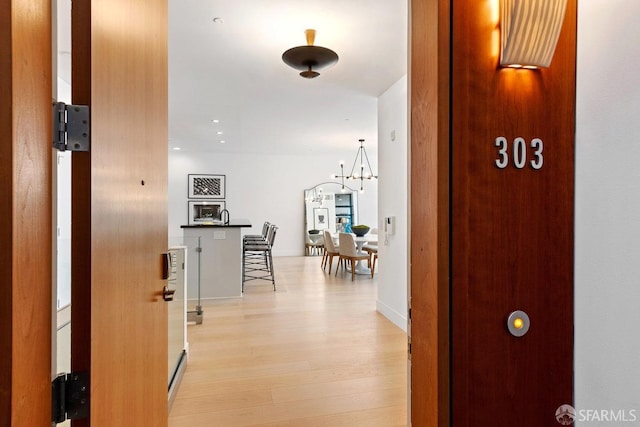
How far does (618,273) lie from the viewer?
2.84 ft

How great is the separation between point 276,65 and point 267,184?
5851 mm

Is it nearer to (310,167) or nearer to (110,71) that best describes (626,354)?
(110,71)

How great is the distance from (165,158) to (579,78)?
153 cm

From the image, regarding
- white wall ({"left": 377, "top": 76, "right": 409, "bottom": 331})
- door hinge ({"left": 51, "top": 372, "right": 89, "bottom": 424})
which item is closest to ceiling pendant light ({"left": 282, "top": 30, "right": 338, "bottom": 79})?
white wall ({"left": 377, "top": 76, "right": 409, "bottom": 331})

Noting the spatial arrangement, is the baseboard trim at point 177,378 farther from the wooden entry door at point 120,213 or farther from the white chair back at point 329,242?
the white chair back at point 329,242

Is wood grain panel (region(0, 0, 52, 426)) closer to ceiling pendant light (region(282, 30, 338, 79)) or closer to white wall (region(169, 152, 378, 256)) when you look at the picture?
ceiling pendant light (region(282, 30, 338, 79))

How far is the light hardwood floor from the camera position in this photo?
6.48 ft

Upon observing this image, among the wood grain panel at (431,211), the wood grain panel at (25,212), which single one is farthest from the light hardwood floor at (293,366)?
the wood grain panel at (25,212)

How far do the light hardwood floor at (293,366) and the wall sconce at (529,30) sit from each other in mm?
1961

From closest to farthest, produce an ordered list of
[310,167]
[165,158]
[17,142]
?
[17,142] < [165,158] < [310,167]

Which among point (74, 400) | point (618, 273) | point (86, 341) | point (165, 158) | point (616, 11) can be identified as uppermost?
point (616, 11)

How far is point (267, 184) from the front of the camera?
891 centimetres

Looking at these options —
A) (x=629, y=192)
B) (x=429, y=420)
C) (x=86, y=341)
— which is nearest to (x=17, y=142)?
(x=86, y=341)

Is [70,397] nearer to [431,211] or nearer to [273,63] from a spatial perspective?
[431,211]
